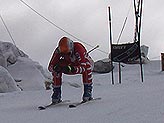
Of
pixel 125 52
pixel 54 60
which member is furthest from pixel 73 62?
pixel 125 52

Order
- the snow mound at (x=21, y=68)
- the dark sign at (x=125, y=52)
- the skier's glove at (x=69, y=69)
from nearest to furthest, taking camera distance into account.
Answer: the skier's glove at (x=69, y=69)
the dark sign at (x=125, y=52)
the snow mound at (x=21, y=68)

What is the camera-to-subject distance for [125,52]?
13.0m

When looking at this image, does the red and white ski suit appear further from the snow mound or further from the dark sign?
the snow mound

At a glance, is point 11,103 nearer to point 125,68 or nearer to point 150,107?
point 150,107

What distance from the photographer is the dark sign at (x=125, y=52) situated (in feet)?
42.3

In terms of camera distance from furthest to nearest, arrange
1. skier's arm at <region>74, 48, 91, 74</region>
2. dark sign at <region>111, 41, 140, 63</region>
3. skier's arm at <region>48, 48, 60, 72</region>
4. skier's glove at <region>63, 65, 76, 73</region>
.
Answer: dark sign at <region>111, 41, 140, 63</region> < skier's arm at <region>48, 48, 60, 72</region> < skier's arm at <region>74, 48, 91, 74</region> < skier's glove at <region>63, 65, 76, 73</region>

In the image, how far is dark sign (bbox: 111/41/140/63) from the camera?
12.9 metres

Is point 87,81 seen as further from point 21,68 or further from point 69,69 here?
point 21,68

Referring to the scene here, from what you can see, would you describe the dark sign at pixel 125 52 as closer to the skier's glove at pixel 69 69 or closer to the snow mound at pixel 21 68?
the snow mound at pixel 21 68

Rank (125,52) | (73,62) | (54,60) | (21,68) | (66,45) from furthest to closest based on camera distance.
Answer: (21,68) < (125,52) < (54,60) < (73,62) < (66,45)

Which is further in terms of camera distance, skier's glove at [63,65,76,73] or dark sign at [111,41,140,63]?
dark sign at [111,41,140,63]

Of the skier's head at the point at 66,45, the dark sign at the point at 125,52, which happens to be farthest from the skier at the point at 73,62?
the dark sign at the point at 125,52

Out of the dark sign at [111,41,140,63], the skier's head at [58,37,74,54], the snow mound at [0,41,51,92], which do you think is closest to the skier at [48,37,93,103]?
the skier's head at [58,37,74,54]

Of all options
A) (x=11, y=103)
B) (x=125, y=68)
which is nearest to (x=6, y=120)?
(x=11, y=103)
